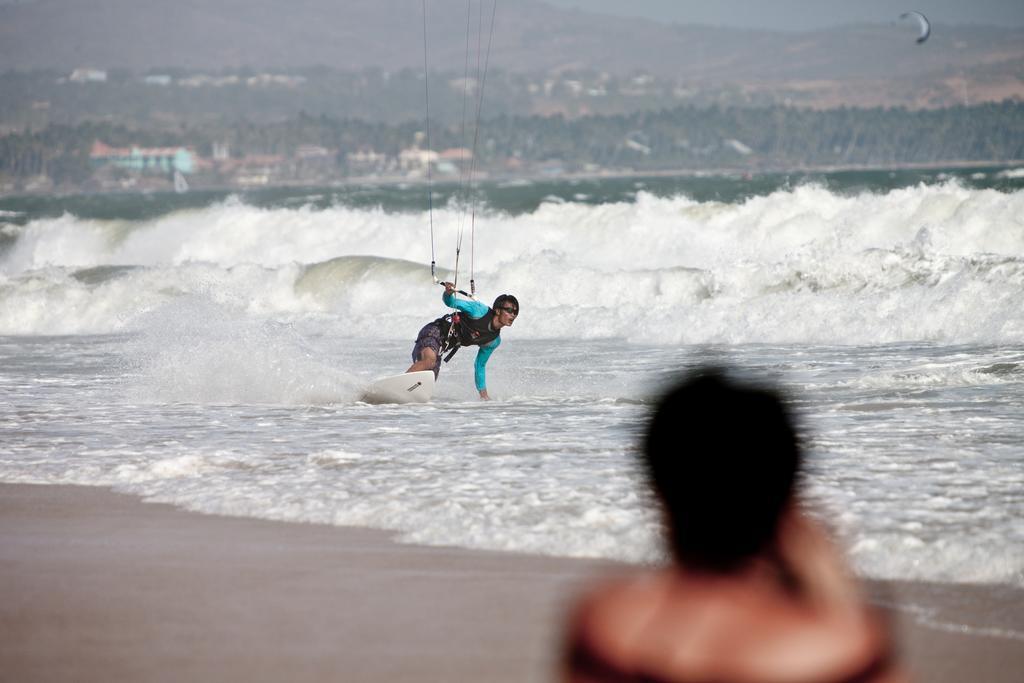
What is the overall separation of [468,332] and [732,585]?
32.5 ft

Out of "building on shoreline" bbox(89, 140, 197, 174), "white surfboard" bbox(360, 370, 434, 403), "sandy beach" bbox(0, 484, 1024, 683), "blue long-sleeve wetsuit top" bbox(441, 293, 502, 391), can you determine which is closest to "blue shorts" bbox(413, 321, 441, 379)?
"white surfboard" bbox(360, 370, 434, 403)

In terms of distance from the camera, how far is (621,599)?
5.55 feet

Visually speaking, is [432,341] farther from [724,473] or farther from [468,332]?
[724,473]

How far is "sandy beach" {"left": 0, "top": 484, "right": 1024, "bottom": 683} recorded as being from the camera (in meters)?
4.05

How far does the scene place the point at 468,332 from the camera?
11.5 meters

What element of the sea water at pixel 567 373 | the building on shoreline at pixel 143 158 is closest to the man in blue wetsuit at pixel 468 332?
the sea water at pixel 567 373

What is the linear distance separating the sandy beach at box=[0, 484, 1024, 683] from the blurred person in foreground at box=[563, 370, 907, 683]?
237 cm

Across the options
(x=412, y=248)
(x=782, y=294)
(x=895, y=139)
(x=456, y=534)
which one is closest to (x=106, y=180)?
(x=895, y=139)

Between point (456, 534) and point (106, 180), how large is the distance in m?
187

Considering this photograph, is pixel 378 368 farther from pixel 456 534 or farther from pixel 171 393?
pixel 456 534

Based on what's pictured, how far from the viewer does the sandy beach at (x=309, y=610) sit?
4.05 m

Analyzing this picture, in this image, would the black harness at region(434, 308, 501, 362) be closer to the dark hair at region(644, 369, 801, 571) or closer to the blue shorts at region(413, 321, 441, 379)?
the blue shorts at region(413, 321, 441, 379)

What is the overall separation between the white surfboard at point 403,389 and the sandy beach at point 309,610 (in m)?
5.35

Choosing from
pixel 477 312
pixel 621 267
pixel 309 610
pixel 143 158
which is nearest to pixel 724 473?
pixel 309 610
